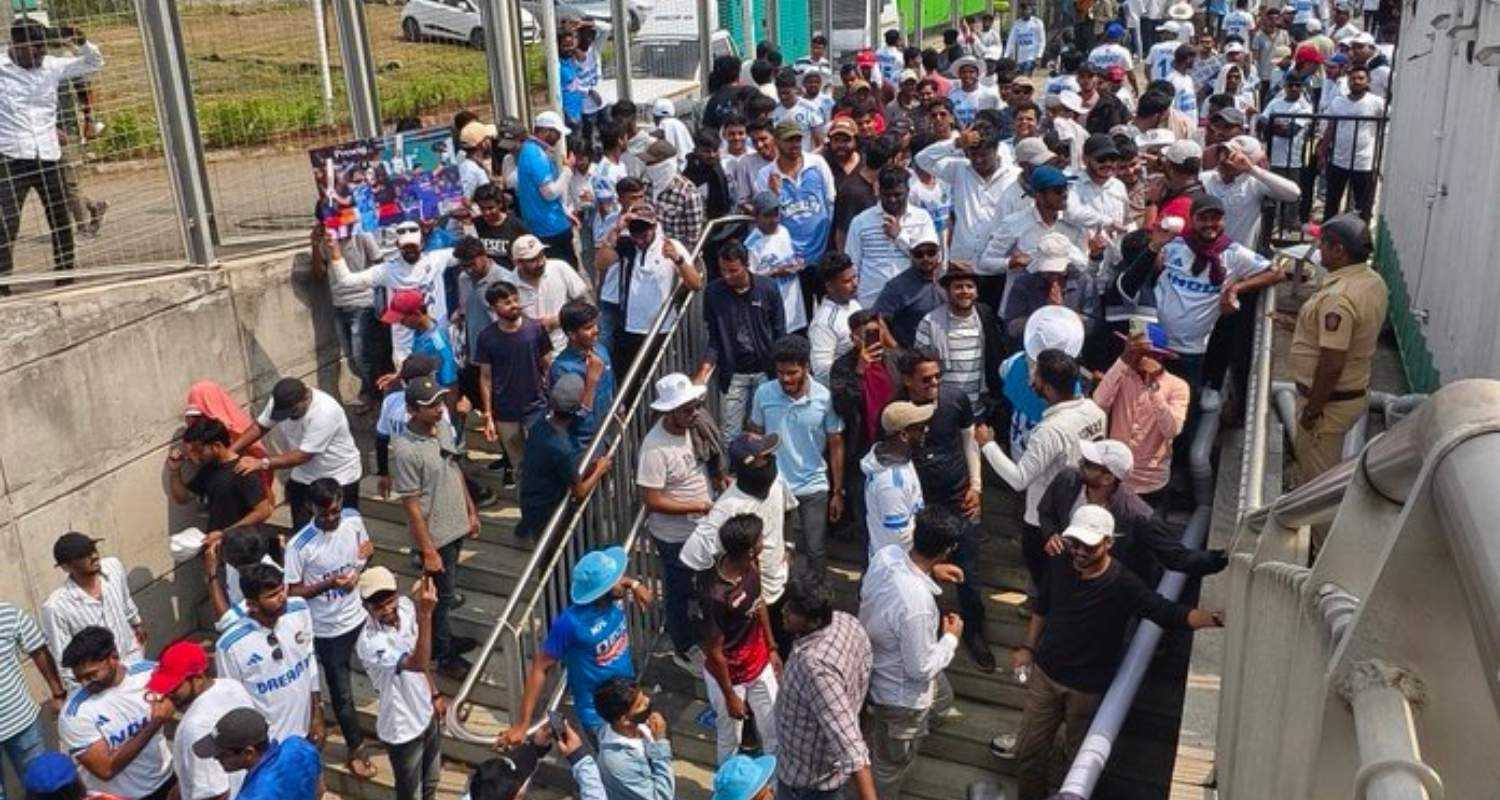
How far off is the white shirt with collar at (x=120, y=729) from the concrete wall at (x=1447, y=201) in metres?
6.27

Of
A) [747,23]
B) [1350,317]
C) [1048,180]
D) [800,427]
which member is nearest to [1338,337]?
[1350,317]

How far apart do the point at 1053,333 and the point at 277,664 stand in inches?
163

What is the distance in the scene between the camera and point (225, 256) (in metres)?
8.80

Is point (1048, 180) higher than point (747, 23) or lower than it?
lower

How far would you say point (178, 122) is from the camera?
8586mm

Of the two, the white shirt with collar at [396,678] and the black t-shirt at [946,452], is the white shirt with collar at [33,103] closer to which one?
the white shirt with collar at [396,678]

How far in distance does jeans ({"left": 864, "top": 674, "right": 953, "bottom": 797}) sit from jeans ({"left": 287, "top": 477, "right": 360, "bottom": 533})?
134 inches

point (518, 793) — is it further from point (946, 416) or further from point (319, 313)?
point (319, 313)

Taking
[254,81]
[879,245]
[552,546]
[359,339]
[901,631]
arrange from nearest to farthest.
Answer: [901,631] → [552,546] → [879,245] → [359,339] → [254,81]

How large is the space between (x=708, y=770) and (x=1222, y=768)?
3921 millimetres

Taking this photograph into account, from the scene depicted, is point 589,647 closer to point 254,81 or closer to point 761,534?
point 761,534

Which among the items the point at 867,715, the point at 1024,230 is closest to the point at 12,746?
the point at 867,715

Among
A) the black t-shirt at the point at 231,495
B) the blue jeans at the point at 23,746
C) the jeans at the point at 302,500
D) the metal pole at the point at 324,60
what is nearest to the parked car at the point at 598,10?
the metal pole at the point at 324,60

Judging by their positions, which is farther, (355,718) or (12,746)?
(355,718)
